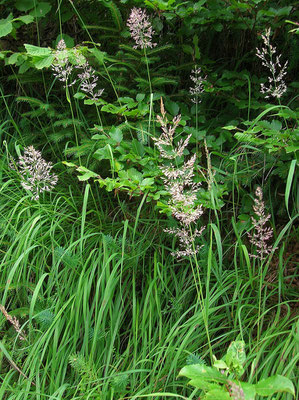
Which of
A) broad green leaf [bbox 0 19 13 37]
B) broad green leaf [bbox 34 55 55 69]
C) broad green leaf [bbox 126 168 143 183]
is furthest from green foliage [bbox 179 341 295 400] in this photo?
broad green leaf [bbox 0 19 13 37]

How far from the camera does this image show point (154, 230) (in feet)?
8.09

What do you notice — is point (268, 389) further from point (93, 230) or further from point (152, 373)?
point (93, 230)

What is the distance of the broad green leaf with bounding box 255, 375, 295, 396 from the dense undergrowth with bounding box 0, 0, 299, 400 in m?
0.47

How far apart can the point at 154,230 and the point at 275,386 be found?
141 cm

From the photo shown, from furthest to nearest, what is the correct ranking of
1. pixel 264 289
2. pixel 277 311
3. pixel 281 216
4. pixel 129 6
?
pixel 129 6 < pixel 281 216 < pixel 264 289 < pixel 277 311

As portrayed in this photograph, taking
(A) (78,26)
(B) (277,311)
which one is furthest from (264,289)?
(A) (78,26)

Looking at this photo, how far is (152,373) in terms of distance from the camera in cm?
187

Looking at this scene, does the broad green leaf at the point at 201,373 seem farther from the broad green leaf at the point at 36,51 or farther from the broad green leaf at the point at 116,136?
the broad green leaf at the point at 36,51

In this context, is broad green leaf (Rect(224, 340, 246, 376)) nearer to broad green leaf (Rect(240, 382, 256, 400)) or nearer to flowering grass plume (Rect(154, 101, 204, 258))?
broad green leaf (Rect(240, 382, 256, 400))

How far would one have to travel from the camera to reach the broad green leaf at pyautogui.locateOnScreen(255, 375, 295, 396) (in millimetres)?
1094

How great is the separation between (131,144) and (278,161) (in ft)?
2.38

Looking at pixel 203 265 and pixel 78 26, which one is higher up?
pixel 78 26

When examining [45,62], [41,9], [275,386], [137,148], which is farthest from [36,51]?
[275,386]

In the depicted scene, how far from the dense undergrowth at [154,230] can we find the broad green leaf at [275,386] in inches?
18.6
